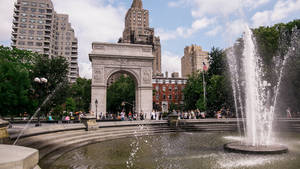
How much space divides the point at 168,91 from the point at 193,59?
145ft

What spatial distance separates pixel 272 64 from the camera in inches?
1081

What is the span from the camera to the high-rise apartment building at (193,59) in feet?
353

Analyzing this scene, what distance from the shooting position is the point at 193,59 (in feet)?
366

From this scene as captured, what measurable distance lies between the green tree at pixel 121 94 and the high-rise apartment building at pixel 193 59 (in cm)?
5145

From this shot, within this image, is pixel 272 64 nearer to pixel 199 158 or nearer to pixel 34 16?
pixel 199 158

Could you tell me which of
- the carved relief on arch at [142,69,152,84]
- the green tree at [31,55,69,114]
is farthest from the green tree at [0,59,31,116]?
the carved relief on arch at [142,69,152,84]

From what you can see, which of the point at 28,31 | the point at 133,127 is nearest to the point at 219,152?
the point at 133,127

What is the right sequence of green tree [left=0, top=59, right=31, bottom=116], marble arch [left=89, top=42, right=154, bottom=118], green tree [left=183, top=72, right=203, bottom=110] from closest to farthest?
green tree [left=0, top=59, right=31, bottom=116] < marble arch [left=89, top=42, right=154, bottom=118] < green tree [left=183, top=72, right=203, bottom=110]

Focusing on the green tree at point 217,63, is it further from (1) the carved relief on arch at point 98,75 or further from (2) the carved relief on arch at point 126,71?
(1) the carved relief on arch at point 98,75

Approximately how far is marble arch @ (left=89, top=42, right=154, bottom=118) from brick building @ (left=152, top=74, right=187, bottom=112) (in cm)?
3956

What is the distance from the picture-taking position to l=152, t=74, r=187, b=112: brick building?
72312 millimetres

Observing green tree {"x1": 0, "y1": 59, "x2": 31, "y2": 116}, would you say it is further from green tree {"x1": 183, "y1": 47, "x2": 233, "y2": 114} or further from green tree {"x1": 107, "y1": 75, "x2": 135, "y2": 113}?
green tree {"x1": 107, "y1": 75, "x2": 135, "y2": 113}

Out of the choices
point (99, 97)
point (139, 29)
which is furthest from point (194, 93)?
point (139, 29)

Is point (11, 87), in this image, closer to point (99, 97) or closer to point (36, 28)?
point (99, 97)
